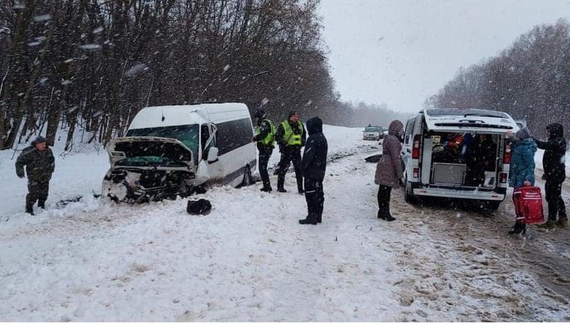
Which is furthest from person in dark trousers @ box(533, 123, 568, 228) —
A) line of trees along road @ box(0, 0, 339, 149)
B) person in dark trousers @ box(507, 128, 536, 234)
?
A: line of trees along road @ box(0, 0, 339, 149)

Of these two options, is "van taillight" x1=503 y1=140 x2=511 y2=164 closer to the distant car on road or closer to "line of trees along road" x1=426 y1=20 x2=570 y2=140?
the distant car on road

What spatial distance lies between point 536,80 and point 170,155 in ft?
207

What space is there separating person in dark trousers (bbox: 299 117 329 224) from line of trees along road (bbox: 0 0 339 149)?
12.3m

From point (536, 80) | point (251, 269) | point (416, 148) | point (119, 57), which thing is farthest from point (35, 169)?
point (536, 80)

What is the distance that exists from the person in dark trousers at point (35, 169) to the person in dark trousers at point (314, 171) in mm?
5317

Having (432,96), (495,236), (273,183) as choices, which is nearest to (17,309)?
(495,236)

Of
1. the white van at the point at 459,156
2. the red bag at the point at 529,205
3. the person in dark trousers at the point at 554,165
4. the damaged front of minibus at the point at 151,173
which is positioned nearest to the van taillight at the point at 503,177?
the white van at the point at 459,156

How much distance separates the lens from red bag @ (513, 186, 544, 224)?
22.9ft

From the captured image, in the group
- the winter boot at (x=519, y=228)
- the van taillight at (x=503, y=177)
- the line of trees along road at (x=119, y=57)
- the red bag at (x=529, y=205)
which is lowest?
the winter boot at (x=519, y=228)

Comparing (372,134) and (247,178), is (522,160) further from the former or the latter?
(372,134)

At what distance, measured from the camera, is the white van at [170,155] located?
28.0ft

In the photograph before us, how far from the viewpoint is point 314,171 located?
23.8 ft

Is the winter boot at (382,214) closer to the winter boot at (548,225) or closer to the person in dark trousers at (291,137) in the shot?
the person in dark trousers at (291,137)

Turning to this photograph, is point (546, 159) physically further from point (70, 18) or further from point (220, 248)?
point (70, 18)
